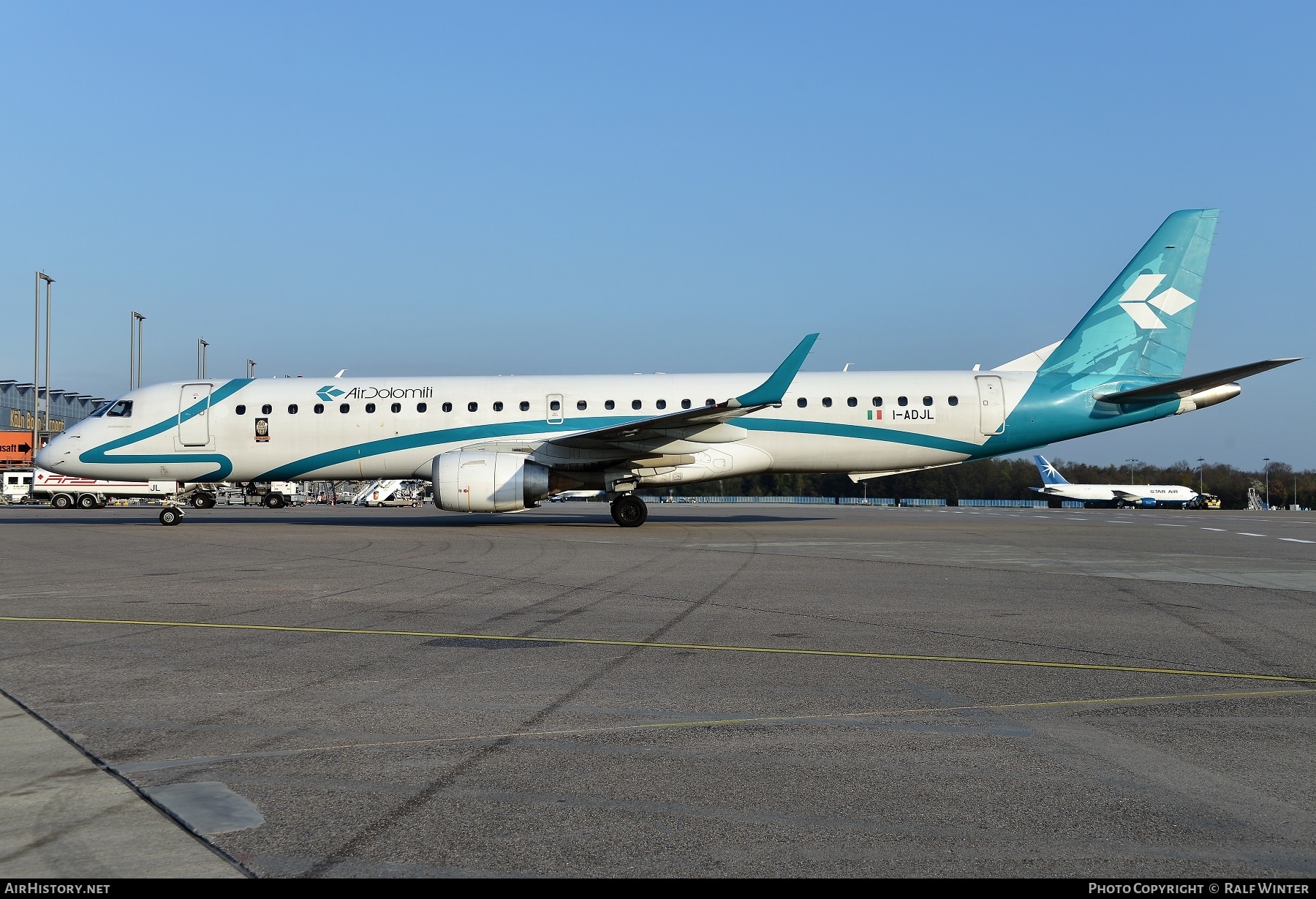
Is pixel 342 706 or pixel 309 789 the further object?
pixel 342 706

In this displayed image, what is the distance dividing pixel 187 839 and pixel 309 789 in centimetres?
61

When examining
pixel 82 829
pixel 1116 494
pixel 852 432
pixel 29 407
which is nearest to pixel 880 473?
pixel 852 432

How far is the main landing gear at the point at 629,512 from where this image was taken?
77.7ft

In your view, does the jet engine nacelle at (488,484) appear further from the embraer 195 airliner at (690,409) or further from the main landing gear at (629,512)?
the main landing gear at (629,512)

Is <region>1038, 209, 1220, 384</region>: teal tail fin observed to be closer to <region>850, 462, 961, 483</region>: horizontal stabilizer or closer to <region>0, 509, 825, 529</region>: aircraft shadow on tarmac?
<region>850, 462, 961, 483</region>: horizontal stabilizer

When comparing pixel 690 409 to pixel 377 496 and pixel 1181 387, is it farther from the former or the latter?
pixel 377 496

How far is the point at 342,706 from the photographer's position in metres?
5.33

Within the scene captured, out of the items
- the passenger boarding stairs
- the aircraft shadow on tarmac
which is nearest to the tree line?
the passenger boarding stairs

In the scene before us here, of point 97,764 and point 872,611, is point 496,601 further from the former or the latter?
point 97,764

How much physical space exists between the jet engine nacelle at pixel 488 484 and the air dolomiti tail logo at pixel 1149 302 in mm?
14892

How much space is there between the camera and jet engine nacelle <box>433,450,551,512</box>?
21.7m

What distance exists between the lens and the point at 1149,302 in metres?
24.2

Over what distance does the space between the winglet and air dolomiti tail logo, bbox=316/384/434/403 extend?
8311mm
